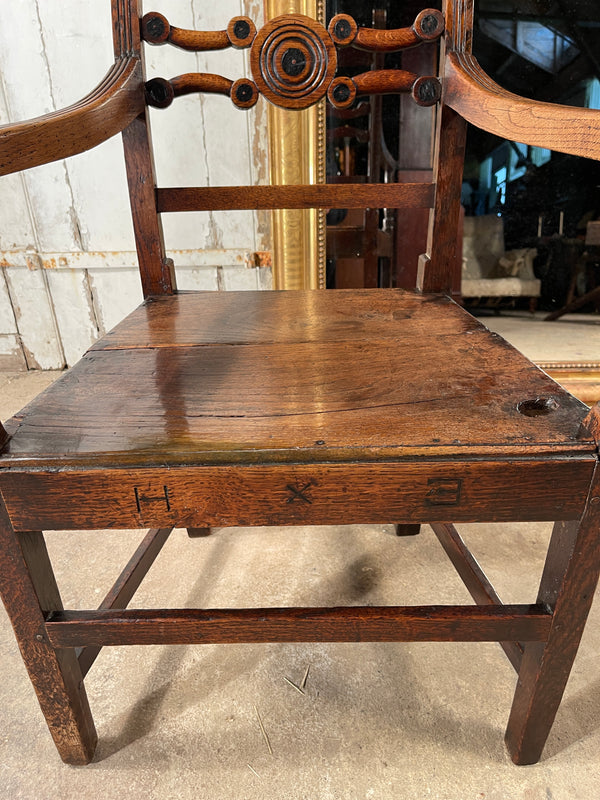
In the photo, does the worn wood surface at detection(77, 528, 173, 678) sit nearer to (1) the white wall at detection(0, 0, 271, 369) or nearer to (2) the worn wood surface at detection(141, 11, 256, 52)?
(2) the worn wood surface at detection(141, 11, 256, 52)

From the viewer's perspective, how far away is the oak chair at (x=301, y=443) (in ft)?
1.84

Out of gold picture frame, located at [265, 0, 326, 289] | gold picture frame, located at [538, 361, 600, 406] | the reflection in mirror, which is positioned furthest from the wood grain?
the reflection in mirror

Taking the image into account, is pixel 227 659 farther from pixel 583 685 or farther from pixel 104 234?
pixel 104 234

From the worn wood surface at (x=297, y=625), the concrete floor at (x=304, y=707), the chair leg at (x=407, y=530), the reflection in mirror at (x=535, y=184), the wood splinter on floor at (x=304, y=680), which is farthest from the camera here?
the reflection in mirror at (x=535, y=184)

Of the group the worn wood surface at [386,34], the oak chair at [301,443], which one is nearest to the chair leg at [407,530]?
the oak chair at [301,443]

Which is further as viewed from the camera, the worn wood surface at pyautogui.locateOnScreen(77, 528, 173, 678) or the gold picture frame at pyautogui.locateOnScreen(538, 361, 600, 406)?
the gold picture frame at pyautogui.locateOnScreen(538, 361, 600, 406)

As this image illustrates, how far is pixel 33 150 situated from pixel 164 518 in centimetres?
44

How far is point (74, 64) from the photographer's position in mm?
1874

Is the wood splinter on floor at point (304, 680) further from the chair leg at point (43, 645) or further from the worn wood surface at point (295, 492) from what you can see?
the worn wood surface at point (295, 492)

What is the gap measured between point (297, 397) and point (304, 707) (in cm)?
56

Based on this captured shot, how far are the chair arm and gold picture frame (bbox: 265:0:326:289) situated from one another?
2.95 ft

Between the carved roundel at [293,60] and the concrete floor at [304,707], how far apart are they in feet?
3.08

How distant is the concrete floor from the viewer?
78 cm

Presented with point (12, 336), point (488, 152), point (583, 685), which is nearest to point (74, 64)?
point (12, 336)
